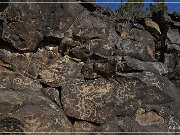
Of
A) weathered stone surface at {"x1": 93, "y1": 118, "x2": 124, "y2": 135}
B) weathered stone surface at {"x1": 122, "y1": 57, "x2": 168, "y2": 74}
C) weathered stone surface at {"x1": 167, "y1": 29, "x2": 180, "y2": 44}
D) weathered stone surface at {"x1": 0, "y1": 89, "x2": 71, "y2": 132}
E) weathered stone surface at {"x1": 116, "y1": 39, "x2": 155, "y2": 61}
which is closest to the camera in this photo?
weathered stone surface at {"x1": 0, "y1": 89, "x2": 71, "y2": 132}

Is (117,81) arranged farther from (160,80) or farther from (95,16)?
(95,16)

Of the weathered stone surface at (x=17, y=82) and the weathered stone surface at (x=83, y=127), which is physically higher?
the weathered stone surface at (x=17, y=82)

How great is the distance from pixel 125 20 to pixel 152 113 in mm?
2501

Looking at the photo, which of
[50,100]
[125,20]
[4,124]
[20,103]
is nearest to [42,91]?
[50,100]

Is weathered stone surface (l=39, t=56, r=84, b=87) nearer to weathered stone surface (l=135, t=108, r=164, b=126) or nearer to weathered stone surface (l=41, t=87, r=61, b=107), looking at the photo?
weathered stone surface (l=41, t=87, r=61, b=107)

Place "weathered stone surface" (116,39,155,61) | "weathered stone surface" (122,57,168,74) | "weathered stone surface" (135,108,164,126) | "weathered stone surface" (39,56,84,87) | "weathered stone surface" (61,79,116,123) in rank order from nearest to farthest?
1. "weathered stone surface" (61,79,116,123)
2. "weathered stone surface" (135,108,164,126)
3. "weathered stone surface" (39,56,84,87)
4. "weathered stone surface" (122,57,168,74)
5. "weathered stone surface" (116,39,155,61)

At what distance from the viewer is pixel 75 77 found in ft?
20.8

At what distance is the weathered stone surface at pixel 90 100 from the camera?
19.4ft

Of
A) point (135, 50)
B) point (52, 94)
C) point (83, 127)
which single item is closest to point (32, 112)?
point (52, 94)

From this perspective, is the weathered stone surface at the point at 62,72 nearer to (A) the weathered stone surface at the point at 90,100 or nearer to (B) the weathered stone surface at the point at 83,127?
(A) the weathered stone surface at the point at 90,100

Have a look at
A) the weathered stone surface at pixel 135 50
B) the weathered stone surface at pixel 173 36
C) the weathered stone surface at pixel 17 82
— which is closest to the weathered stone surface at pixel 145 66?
the weathered stone surface at pixel 135 50

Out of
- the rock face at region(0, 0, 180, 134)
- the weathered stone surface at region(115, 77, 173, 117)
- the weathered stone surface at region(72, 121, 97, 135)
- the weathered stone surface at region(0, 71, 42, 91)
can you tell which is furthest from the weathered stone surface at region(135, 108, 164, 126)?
the weathered stone surface at region(0, 71, 42, 91)

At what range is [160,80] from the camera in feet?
21.0

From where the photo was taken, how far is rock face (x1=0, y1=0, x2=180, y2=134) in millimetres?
5805
